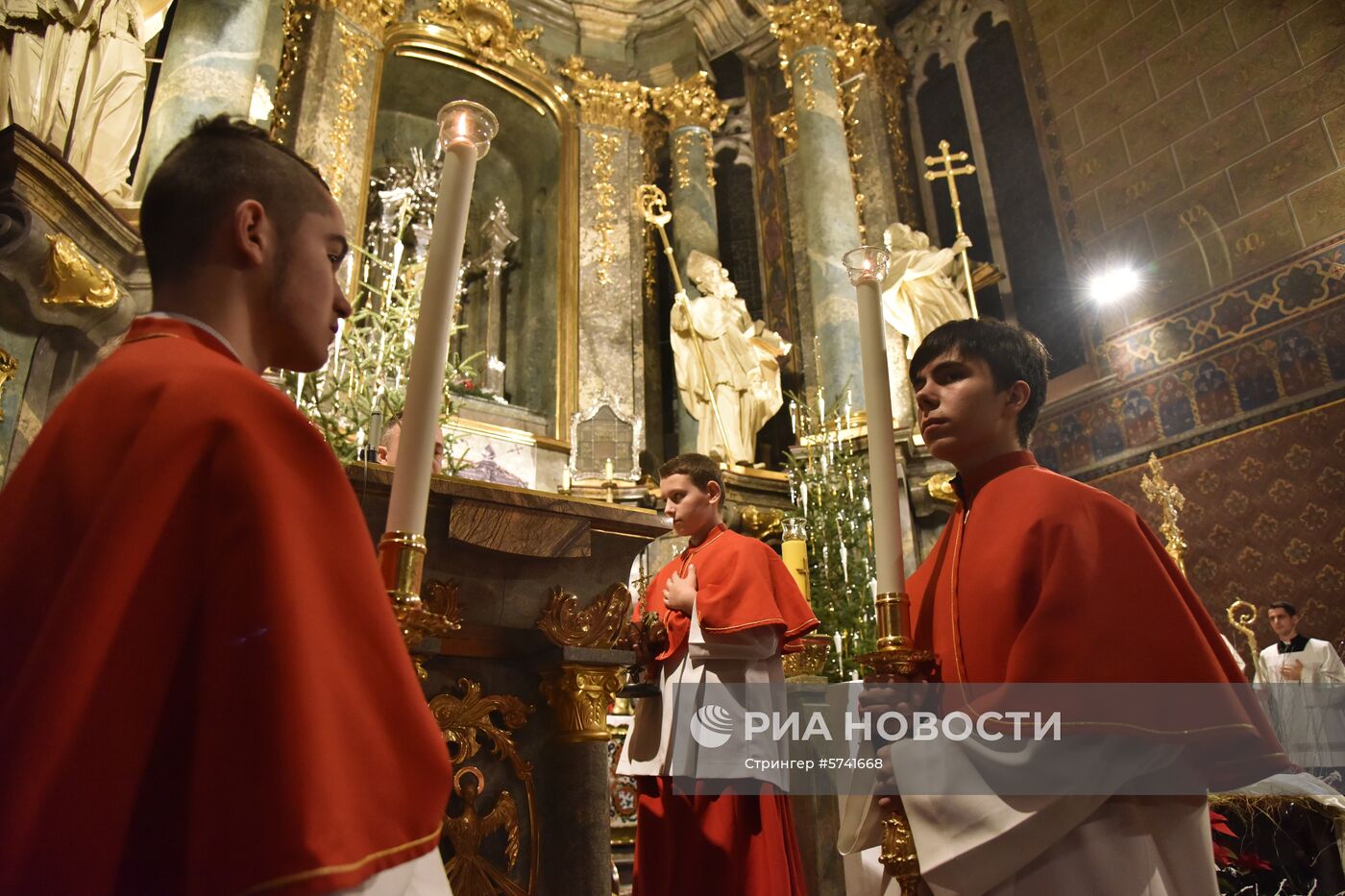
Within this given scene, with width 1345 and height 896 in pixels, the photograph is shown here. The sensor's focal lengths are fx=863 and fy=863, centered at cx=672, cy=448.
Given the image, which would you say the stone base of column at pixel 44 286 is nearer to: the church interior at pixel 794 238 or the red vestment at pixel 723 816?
the church interior at pixel 794 238

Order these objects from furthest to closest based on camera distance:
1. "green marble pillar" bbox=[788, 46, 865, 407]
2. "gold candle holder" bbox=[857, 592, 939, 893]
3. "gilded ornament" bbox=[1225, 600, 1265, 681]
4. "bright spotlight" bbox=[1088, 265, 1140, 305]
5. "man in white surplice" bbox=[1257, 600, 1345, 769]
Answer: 1. "bright spotlight" bbox=[1088, 265, 1140, 305]
2. "green marble pillar" bbox=[788, 46, 865, 407]
3. "gilded ornament" bbox=[1225, 600, 1265, 681]
4. "man in white surplice" bbox=[1257, 600, 1345, 769]
5. "gold candle holder" bbox=[857, 592, 939, 893]

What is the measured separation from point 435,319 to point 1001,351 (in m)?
1.12

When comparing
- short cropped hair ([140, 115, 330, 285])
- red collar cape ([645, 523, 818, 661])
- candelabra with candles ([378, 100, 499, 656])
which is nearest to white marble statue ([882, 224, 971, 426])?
red collar cape ([645, 523, 818, 661])

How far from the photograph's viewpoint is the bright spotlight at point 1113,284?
29.3 ft

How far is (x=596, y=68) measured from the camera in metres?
10.5

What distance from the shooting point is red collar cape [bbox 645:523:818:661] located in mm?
2582

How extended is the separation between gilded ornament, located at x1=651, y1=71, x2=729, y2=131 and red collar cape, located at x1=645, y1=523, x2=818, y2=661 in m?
8.56

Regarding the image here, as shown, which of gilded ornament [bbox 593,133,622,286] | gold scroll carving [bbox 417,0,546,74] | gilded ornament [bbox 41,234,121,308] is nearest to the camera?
gilded ornament [bbox 41,234,121,308]

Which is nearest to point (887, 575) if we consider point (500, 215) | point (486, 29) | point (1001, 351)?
point (1001, 351)

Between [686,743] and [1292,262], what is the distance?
7.83m

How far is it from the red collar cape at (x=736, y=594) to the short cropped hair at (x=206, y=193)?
5.85 ft

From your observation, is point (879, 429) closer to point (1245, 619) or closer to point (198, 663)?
point (198, 663)

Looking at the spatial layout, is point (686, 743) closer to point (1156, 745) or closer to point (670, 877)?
point (670, 877)

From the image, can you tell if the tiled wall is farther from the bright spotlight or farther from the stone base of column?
the stone base of column
